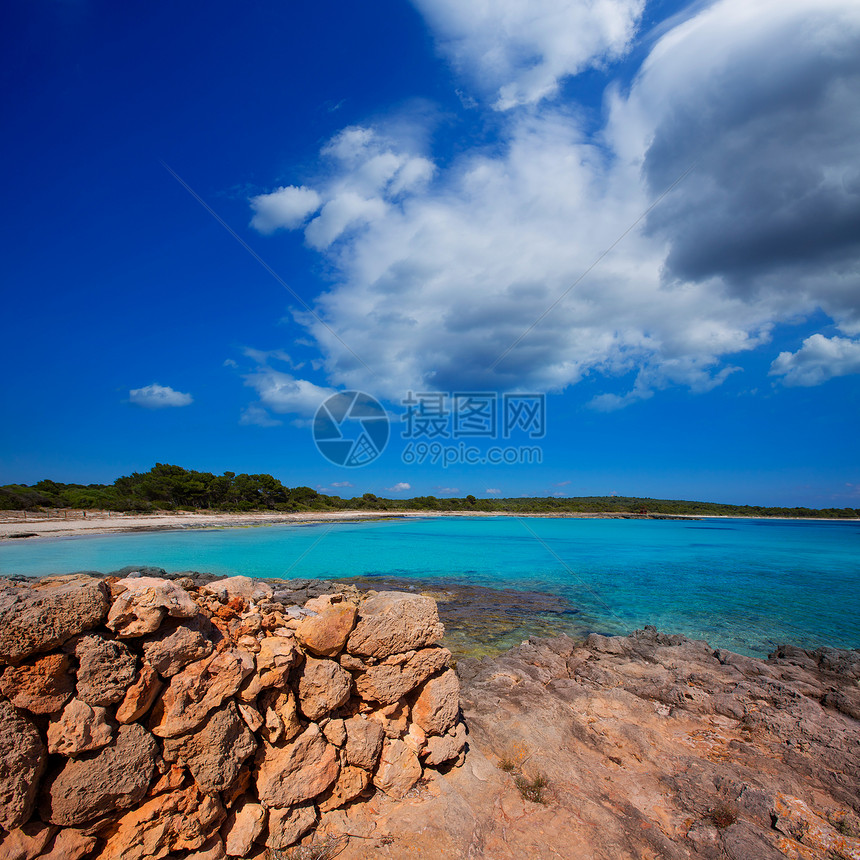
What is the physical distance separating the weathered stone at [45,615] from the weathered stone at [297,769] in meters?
1.98

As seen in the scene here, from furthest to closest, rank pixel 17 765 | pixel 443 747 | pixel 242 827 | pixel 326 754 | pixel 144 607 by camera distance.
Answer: pixel 443 747
pixel 326 754
pixel 242 827
pixel 144 607
pixel 17 765

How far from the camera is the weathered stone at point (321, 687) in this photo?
13.6 feet

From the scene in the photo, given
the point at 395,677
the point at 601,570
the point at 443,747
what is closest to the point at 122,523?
the point at 601,570

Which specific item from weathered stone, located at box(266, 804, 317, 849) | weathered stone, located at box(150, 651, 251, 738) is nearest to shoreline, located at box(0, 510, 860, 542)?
weathered stone, located at box(150, 651, 251, 738)

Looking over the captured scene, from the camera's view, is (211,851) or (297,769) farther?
(297,769)

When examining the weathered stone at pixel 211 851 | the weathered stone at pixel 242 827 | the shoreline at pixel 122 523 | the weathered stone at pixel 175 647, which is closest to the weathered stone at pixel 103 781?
the weathered stone at pixel 175 647

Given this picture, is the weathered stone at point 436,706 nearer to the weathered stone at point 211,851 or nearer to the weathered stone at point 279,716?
the weathered stone at point 279,716

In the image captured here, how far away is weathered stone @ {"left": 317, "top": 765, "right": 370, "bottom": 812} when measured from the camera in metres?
4.09

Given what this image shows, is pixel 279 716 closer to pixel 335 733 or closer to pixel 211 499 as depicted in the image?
pixel 335 733

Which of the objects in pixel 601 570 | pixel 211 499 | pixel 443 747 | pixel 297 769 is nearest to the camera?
pixel 297 769

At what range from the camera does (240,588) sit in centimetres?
523

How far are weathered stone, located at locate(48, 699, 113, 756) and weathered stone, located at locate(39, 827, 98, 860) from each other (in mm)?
580

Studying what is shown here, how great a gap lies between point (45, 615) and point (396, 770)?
353 centimetres

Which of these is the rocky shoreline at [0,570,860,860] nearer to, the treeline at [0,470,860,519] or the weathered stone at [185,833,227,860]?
the weathered stone at [185,833,227,860]
